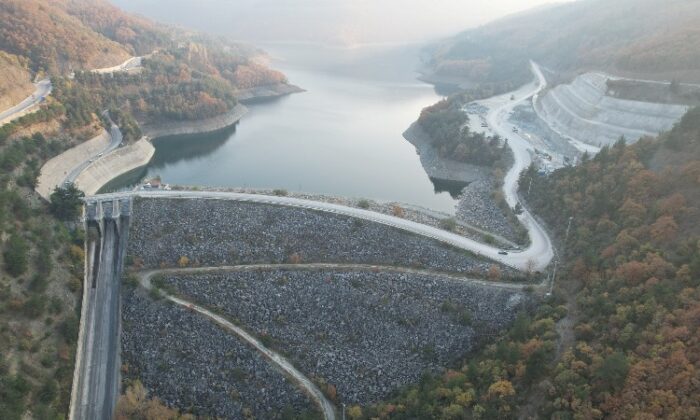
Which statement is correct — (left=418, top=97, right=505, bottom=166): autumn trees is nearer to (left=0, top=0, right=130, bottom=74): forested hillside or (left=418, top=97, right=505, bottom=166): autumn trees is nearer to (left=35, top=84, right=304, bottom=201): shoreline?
(left=35, top=84, right=304, bottom=201): shoreline

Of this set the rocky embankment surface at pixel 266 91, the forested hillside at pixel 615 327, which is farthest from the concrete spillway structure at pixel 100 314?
the rocky embankment surface at pixel 266 91

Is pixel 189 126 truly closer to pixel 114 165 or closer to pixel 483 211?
pixel 114 165

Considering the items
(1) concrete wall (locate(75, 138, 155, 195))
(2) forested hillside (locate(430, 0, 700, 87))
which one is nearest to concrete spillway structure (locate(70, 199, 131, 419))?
(1) concrete wall (locate(75, 138, 155, 195))

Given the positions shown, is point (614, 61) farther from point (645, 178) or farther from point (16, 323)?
point (16, 323)

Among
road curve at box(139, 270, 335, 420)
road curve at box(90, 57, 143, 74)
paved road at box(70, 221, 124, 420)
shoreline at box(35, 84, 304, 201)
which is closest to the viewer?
road curve at box(139, 270, 335, 420)

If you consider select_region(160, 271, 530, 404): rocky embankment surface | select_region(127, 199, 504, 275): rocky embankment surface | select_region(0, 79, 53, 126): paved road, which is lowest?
select_region(160, 271, 530, 404): rocky embankment surface

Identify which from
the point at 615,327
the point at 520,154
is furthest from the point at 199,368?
the point at 520,154
